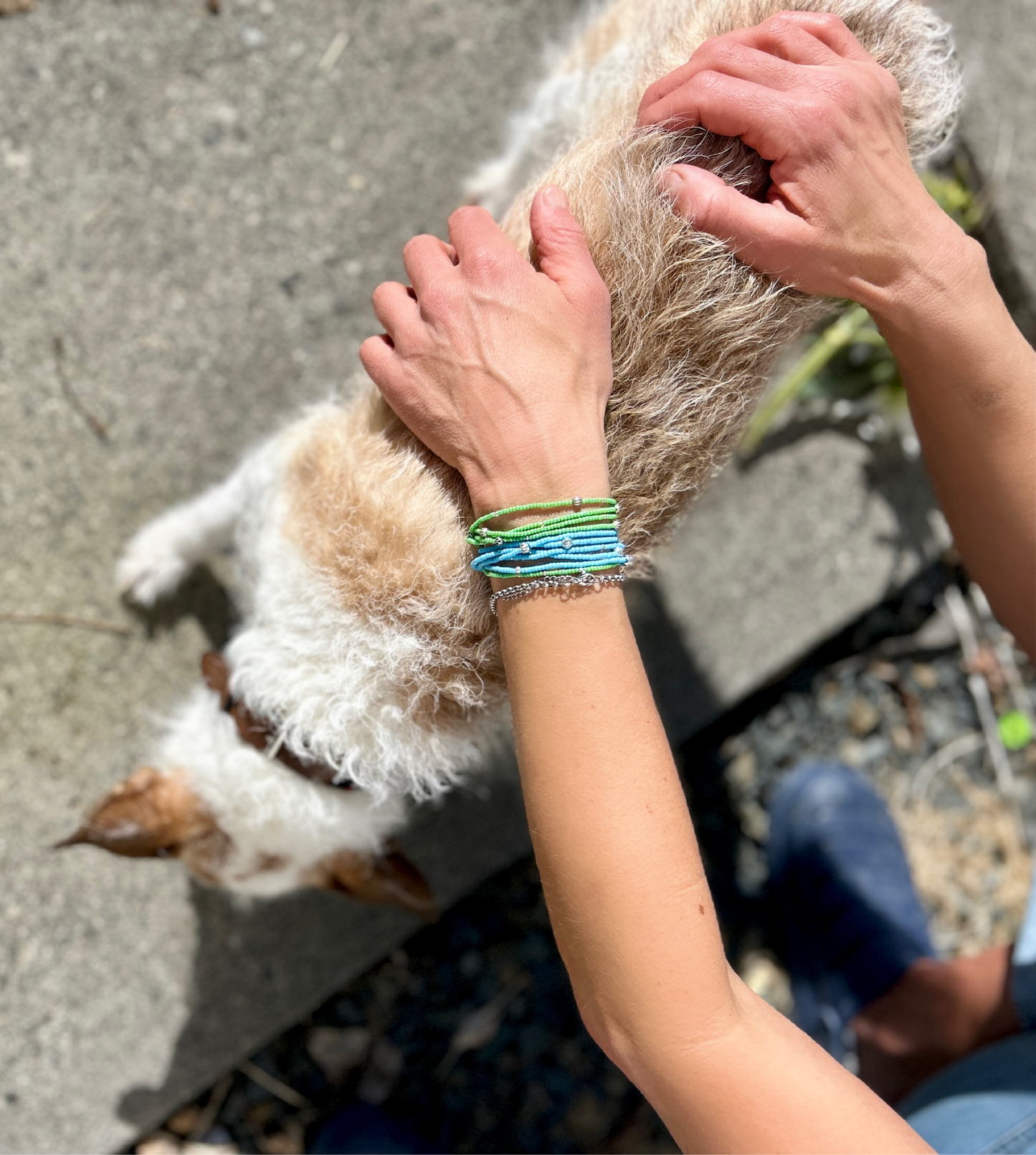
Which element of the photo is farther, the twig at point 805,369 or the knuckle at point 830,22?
the twig at point 805,369

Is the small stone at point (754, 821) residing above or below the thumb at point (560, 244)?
below

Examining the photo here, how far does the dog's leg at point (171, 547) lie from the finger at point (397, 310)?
93 cm

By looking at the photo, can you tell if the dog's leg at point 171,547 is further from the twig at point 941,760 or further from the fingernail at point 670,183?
the twig at point 941,760

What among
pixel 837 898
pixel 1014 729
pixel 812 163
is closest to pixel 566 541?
→ pixel 812 163

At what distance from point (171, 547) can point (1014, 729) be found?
3.14 m

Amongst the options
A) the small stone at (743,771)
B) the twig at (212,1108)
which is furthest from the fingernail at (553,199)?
the twig at (212,1108)

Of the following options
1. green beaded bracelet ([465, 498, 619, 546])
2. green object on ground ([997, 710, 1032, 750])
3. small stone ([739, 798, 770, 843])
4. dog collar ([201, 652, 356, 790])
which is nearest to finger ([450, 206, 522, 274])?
green beaded bracelet ([465, 498, 619, 546])

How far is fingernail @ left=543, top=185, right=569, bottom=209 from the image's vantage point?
1396mm

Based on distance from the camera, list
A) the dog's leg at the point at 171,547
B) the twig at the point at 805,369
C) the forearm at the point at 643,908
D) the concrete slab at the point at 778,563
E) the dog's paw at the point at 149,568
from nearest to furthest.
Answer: the forearm at the point at 643,908
the dog's leg at the point at 171,547
the dog's paw at the point at 149,568
the twig at the point at 805,369
the concrete slab at the point at 778,563

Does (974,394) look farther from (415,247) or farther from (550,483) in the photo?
(415,247)

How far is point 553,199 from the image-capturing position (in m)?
1.40

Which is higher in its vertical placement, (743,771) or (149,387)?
(149,387)

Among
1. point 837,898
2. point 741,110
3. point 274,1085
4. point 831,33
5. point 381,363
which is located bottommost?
point 274,1085

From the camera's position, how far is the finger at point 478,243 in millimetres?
1342
